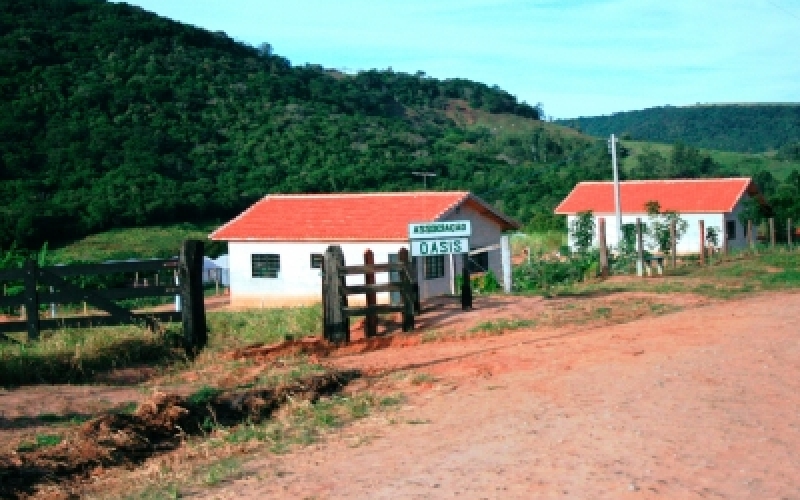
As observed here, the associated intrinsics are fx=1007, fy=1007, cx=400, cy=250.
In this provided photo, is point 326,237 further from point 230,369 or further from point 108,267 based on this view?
point 230,369

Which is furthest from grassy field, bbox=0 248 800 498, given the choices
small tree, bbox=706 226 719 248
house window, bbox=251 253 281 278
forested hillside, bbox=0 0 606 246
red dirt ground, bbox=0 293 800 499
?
forested hillside, bbox=0 0 606 246

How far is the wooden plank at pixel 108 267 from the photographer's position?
48.3ft

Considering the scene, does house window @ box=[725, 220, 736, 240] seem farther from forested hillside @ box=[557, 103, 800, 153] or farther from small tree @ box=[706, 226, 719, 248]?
forested hillside @ box=[557, 103, 800, 153]

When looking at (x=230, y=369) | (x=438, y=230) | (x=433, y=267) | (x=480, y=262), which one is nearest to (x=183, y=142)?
(x=480, y=262)

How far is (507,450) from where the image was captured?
307 inches

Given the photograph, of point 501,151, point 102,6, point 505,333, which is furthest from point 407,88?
point 505,333

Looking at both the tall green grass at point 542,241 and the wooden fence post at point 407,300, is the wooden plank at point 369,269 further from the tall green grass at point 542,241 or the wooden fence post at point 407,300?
the tall green grass at point 542,241

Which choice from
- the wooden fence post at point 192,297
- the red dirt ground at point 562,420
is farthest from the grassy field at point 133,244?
the red dirt ground at point 562,420

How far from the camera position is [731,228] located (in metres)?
53.9

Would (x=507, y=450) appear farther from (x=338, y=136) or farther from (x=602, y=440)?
(x=338, y=136)

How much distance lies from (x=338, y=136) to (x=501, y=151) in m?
21.7

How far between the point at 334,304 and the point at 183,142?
207 ft

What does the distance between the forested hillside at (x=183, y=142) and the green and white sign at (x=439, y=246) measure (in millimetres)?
38760

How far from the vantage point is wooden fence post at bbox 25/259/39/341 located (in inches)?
562
